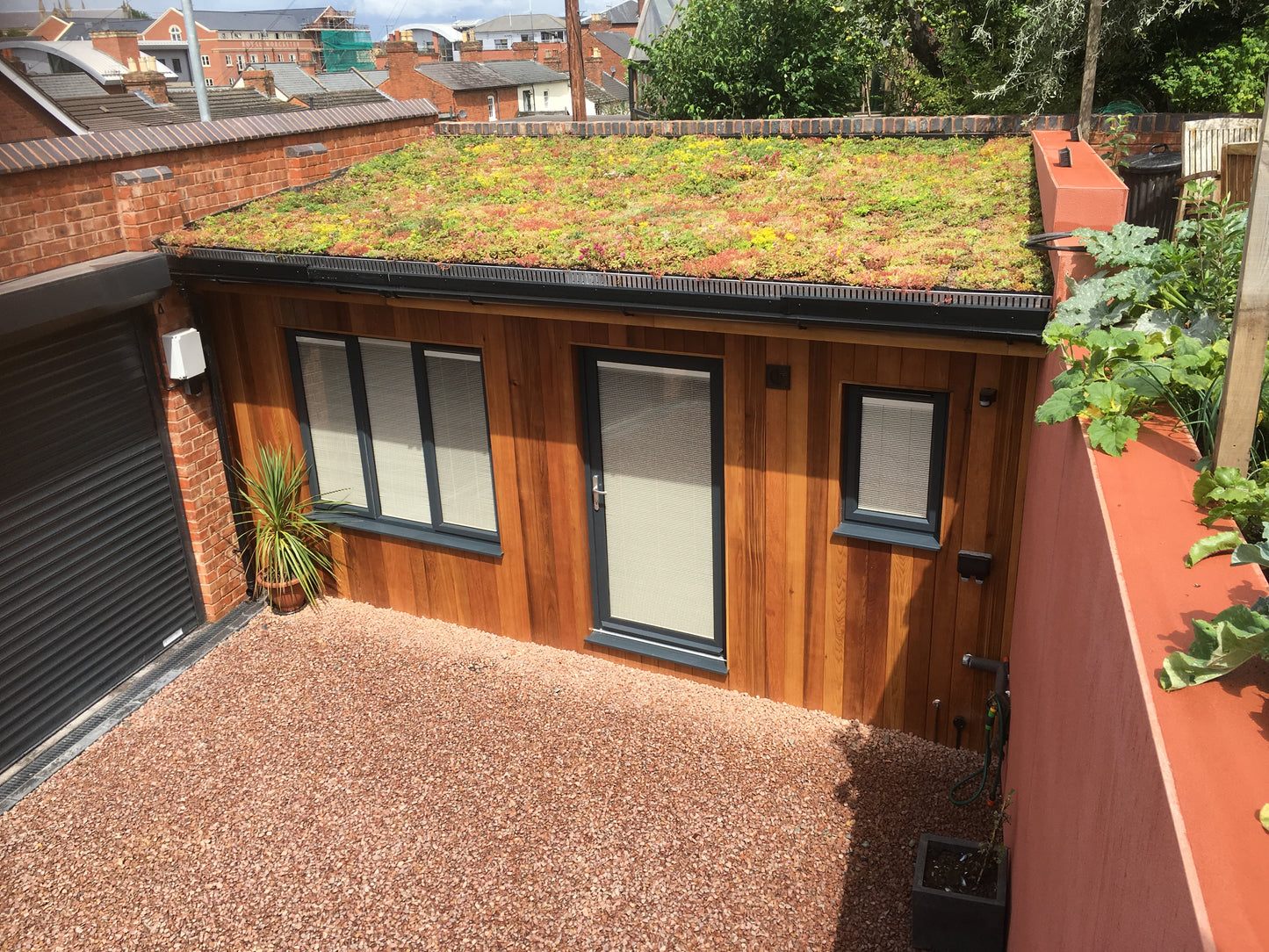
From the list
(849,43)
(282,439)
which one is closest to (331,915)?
(282,439)

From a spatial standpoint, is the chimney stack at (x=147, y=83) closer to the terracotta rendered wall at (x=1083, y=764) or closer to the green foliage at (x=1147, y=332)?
the green foliage at (x=1147, y=332)

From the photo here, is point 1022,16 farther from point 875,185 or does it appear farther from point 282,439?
point 282,439

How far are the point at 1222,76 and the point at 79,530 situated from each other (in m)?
11.7

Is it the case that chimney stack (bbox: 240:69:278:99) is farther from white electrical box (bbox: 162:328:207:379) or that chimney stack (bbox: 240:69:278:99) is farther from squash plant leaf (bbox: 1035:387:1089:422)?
squash plant leaf (bbox: 1035:387:1089:422)

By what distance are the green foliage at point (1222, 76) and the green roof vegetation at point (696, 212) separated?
4163 millimetres

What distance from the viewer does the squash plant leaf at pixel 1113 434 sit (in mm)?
2465

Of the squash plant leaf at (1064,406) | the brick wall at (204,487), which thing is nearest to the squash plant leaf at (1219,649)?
the squash plant leaf at (1064,406)

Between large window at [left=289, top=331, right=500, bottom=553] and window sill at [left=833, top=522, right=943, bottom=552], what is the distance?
259 centimetres

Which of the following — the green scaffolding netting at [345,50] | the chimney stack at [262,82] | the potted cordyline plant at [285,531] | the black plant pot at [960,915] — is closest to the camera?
the black plant pot at [960,915]

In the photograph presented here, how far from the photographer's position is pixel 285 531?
7.35 m

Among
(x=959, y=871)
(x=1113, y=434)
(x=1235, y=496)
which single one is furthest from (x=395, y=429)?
(x=1235, y=496)

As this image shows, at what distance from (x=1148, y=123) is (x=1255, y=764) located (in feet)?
31.4

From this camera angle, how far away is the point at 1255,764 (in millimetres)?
1376

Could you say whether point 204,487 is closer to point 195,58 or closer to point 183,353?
point 183,353
